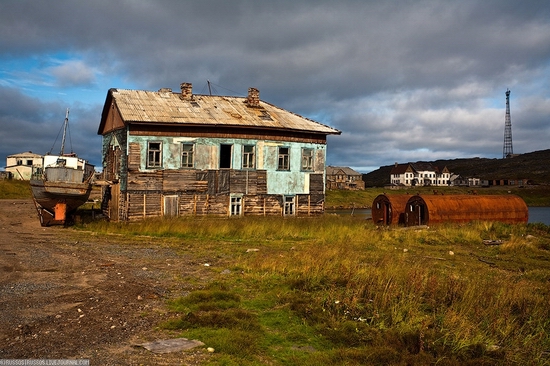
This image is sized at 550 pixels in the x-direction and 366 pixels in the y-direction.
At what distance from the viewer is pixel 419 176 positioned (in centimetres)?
12431

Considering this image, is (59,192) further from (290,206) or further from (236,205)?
(290,206)

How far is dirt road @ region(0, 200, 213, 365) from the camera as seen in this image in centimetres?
550

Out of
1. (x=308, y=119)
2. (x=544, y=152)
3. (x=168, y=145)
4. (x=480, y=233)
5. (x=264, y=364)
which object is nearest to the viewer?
(x=264, y=364)

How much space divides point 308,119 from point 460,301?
22192 millimetres

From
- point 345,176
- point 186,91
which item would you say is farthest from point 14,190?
point 345,176

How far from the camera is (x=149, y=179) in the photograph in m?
23.0

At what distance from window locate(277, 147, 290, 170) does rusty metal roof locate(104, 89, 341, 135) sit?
140 cm

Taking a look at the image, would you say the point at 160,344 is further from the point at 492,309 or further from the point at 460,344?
the point at 492,309

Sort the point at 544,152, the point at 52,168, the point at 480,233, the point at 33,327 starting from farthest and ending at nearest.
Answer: the point at 544,152 → the point at 52,168 → the point at 480,233 → the point at 33,327

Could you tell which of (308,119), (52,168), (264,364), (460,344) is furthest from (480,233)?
(52,168)

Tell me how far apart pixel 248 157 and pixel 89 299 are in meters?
17.9

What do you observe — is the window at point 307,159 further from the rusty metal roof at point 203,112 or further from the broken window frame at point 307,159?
the rusty metal roof at point 203,112

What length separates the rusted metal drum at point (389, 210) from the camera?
24.2m

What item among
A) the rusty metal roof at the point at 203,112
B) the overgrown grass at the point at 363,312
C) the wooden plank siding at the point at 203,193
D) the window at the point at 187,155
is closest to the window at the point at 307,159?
the wooden plank siding at the point at 203,193
